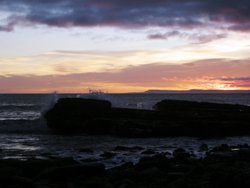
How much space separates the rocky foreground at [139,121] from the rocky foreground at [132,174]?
14209 millimetres

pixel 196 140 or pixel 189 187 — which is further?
pixel 196 140

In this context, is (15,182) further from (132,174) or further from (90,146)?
(90,146)

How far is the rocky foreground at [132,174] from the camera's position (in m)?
12.9

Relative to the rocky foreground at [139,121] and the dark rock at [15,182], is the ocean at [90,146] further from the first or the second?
the dark rock at [15,182]

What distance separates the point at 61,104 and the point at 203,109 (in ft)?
42.3

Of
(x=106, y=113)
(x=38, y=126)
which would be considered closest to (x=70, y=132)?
(x=106, y=113)

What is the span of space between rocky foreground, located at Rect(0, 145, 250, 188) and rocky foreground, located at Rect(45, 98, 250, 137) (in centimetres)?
1421

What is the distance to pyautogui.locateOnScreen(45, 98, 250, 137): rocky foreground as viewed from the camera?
107 ft

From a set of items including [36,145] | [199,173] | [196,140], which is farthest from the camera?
[196,140]

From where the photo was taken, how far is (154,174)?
14.8m

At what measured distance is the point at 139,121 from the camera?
34.1m

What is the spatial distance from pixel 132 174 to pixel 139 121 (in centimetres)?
1931

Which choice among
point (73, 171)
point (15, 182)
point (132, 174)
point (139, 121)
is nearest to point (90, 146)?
point (139, 121)

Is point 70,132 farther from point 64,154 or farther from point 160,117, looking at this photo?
point 64,154
